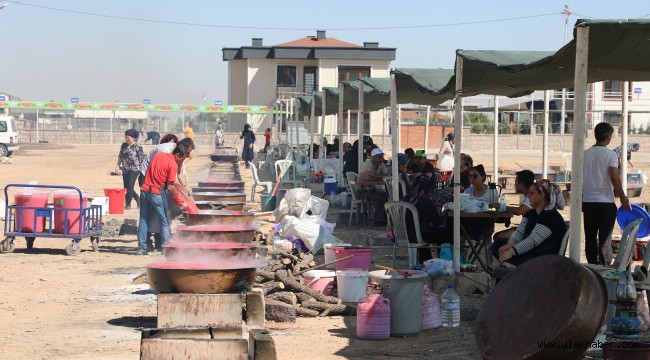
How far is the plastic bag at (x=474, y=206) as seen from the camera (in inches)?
399

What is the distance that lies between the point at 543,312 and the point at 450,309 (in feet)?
8.34

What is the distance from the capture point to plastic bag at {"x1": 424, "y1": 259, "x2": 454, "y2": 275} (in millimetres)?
9438

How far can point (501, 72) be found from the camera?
32.1ft

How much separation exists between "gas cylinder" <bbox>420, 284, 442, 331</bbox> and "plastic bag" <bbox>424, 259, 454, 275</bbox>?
1.25 m

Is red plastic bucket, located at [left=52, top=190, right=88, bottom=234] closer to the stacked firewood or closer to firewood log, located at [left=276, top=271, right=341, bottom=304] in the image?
the stacked firewood

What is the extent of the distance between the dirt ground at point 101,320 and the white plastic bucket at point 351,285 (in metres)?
Answer: 0.50

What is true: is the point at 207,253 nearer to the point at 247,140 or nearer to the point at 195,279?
the point at 195,279

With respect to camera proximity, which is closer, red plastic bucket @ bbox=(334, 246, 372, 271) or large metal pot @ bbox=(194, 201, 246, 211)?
red plastic bucket @ bbox=(334, 246, 372, 271)

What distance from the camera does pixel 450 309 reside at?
26.7ft

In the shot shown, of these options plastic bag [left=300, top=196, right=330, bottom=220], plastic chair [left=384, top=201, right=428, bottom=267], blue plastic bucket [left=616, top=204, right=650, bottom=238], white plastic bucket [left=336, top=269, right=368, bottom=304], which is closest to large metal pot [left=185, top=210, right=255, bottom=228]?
plastic chair [left=384, top=201, right=428, bottom=267]

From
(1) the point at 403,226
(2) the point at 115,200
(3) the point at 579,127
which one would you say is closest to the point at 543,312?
(3) the point at 579,127

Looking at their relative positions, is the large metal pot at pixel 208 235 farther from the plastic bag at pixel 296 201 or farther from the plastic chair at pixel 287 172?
the plastic chair at pixel 287 172

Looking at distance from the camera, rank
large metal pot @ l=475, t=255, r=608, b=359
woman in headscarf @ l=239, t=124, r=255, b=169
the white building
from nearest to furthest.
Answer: large metal pot @ l=475, t=255, r=608, b=359
woman in headscarf @ l=239, t=124, r=255, b=169
the white building

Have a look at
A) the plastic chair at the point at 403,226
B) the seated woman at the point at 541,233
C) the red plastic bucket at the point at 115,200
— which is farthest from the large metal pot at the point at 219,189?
the seated woman at the point at 541,233
